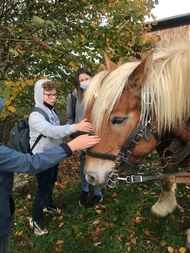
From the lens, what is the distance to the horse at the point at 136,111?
1872 millimetres

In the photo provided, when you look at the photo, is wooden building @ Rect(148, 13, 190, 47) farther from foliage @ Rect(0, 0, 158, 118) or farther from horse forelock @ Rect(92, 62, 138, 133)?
horse forelock @ Rect(92, 62, 138, 133)

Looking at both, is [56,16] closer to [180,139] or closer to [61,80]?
[61,80]

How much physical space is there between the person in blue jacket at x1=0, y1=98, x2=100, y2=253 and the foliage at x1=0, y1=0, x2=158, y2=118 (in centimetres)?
195

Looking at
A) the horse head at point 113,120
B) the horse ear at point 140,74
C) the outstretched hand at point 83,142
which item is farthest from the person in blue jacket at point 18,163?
the horse ear at point 140,74

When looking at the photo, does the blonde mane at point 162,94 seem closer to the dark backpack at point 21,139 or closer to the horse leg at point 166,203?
the dark backpack at point 21,139

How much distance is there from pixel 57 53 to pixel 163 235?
3157mm

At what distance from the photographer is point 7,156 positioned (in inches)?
65.9

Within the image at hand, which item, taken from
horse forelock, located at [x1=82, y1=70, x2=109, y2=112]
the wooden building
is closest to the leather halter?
horse forelock, located at [x1=82, y1=70, x2=109, y2=112]

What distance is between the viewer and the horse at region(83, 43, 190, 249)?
1.87m

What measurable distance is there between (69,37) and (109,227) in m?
3.20

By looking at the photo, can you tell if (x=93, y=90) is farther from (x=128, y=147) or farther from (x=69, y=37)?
(x=69, y=37)

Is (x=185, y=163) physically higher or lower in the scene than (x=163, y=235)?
higher

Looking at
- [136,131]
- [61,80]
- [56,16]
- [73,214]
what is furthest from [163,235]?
[56,16]

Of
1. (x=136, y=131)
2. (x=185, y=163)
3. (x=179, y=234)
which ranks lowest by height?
(x=179, y=234)
